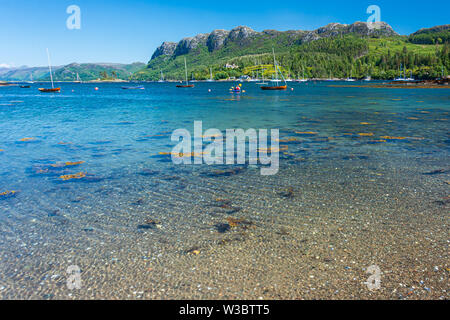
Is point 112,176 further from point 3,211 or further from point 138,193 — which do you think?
point 3,211

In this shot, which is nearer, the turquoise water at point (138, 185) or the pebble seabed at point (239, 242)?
the pebble seabed at point (239, 242)

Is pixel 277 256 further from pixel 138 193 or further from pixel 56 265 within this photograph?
pixel 138 193

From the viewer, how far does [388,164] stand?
60.4 feet

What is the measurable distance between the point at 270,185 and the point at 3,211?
39.5 ft

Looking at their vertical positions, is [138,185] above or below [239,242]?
above

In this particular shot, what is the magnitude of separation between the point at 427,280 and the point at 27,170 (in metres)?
21.3

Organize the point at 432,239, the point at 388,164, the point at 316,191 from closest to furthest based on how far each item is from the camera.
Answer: the point at 432,239 < the point at 316,191 < the point at 388,164

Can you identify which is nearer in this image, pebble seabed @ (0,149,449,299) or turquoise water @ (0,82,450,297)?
pebble seabed @ (0,149,449,299)

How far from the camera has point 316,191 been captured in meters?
13.9

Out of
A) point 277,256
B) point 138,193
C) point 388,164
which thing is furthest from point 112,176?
point 388,164

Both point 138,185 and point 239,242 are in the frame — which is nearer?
point 239,242
